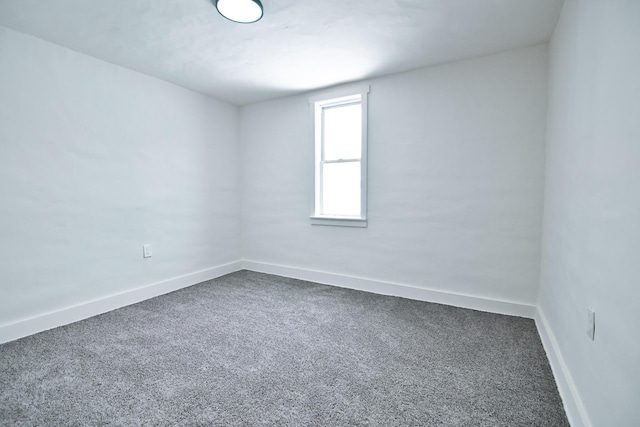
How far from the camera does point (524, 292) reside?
268 centimetres

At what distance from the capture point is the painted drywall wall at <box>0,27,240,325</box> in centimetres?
231

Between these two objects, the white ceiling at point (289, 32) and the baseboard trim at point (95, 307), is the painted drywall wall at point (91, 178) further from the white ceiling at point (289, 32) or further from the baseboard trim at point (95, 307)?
the white ceiling at point (289, 32)

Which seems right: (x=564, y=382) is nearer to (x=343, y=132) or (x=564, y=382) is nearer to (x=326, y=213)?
(x=326, y=213)

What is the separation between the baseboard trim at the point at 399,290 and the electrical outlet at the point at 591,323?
1507 millimetres

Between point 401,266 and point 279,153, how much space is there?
211 centimetres

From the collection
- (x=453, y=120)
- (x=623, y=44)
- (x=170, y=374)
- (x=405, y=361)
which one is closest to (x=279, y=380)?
(x=170, y=374)

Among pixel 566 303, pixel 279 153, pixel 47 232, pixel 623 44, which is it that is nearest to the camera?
pixel 623 44

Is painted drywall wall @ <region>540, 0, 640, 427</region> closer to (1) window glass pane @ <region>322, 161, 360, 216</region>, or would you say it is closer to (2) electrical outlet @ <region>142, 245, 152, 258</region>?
(1) window glass pane @ <region>322, 161, 360, 216</region>

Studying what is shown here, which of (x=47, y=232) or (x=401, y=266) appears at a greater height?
(x=47, y=232)

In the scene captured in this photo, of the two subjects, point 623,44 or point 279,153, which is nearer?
point 623,44

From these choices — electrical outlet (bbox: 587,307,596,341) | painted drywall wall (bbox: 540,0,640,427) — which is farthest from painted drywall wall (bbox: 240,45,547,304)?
electrical outlet (bbox: 587,307,596,341)

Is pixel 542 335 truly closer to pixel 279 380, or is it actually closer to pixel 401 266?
pixel 401 266

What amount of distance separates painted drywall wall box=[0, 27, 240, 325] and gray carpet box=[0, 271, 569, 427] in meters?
0.46

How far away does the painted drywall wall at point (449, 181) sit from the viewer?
263 cm
